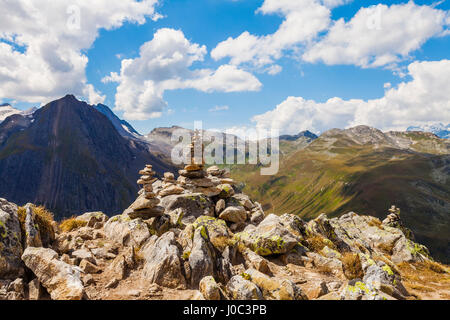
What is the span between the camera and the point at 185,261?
1320cm

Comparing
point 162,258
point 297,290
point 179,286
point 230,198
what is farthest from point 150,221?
point 297,290

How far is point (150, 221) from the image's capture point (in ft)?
63.5

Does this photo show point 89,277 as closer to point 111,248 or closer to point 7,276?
point 7,276

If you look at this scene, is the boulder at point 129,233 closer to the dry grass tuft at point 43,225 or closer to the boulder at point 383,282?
the dry grass tuft at point 43,225

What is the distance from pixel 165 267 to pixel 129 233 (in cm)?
625

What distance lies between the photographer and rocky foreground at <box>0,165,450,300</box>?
Result: 34.9 ft

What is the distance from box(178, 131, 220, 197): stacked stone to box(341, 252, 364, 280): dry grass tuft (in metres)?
15.5

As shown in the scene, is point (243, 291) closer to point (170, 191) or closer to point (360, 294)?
point (360, 294)

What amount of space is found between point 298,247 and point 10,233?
1686 centimetres

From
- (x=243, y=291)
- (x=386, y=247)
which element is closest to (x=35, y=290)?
(x=243, y=291)

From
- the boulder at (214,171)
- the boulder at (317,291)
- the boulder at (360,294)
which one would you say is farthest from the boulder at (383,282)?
the boulder at (214,171)

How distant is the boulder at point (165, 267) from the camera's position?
1186 cm

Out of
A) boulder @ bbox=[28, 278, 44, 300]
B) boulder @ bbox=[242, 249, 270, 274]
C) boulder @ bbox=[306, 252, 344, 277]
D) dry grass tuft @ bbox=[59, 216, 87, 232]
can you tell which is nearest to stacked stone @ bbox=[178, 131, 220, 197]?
dry grass tuft @ bbox=[59, 216, 87, 232]
